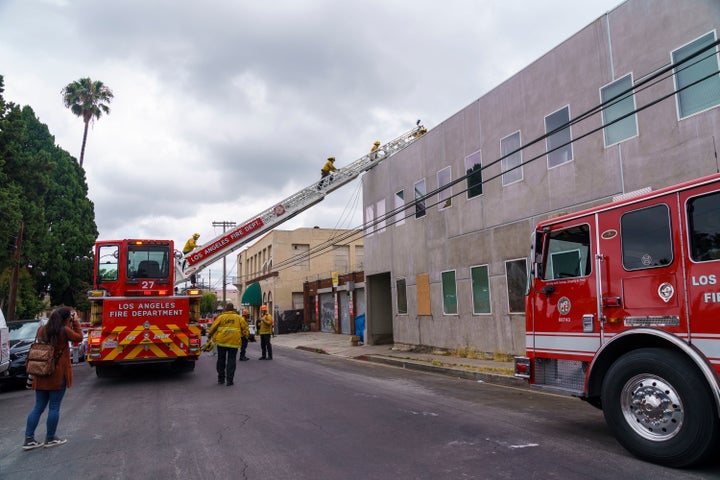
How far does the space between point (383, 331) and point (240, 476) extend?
17376mm

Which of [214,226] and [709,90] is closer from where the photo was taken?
[709,90]

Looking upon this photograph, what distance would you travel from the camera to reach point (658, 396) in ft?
16.2

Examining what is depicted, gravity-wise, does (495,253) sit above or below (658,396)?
above

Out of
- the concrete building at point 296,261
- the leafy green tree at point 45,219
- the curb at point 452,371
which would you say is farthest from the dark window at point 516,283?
the concrete building at point 296,261

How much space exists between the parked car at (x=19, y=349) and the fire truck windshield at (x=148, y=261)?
2468mm

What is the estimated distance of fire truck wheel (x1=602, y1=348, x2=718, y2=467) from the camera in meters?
4.55

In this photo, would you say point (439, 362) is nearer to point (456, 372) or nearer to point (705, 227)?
point (456, 372)

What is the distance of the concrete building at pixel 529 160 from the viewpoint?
384 inches

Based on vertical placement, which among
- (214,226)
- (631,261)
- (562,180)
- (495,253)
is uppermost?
(214,226)

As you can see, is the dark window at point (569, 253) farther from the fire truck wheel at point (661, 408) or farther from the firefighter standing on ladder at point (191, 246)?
the firefighter standing on ladder at point (191, 246)

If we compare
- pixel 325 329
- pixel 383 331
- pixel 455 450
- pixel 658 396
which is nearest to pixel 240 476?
pixel 455 450

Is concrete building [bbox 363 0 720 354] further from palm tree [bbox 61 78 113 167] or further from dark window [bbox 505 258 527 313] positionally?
palm tree [bbox 61 78 113 167]

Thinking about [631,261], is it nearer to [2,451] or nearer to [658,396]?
[658,396]

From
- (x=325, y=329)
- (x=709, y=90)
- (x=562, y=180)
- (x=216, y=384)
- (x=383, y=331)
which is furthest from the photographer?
(x=325, y=329)
